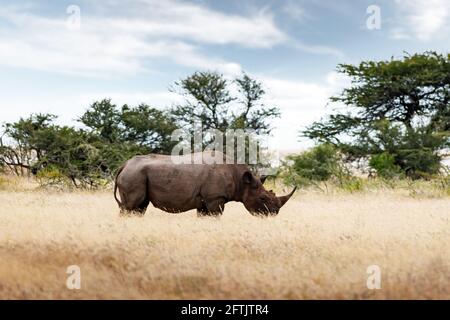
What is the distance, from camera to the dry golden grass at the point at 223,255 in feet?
16.8

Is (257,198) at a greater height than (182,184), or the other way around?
(182,184)

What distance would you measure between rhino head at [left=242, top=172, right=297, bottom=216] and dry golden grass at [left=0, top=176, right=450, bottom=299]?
24 cm

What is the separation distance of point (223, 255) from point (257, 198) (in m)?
3.48

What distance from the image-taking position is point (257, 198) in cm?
983

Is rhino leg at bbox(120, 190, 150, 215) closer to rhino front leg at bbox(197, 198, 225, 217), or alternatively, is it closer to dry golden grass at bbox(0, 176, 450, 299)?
dry golden grass at bbox(0, 176, 450, 299)

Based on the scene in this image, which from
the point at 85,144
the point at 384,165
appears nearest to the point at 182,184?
the point at 85,144

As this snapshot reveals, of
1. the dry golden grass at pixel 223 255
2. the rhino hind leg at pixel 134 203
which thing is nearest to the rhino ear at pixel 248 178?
the dry golden grass at pixel 223 255

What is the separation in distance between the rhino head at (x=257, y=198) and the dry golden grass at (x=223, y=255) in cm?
24

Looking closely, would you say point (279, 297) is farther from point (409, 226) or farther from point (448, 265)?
point (409, 226)

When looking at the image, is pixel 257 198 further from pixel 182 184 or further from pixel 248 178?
pixel 182 184

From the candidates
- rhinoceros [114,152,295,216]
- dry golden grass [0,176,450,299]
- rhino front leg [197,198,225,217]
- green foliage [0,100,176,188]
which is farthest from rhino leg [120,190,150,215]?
green foliage [0,100,176,188]

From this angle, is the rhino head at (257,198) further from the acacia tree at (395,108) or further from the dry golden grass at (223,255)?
the acacia tree at (395,108)
